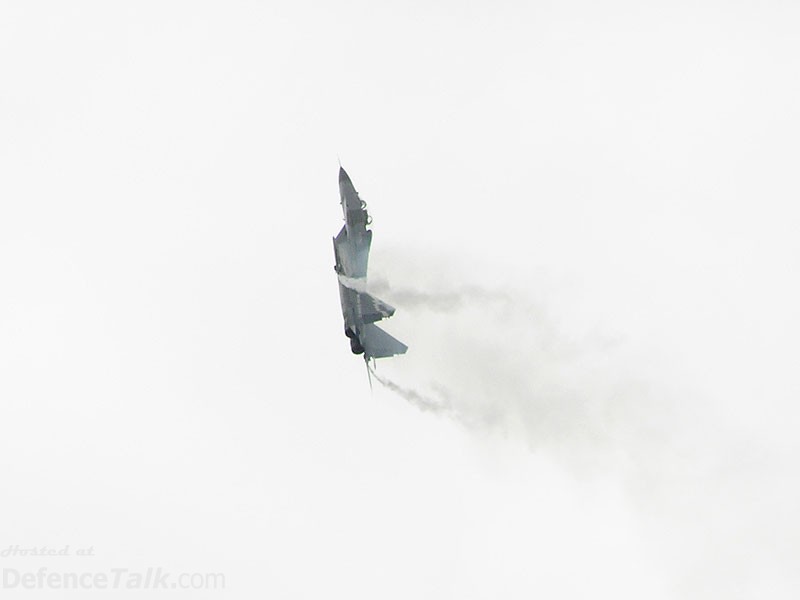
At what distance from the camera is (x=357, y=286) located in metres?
121

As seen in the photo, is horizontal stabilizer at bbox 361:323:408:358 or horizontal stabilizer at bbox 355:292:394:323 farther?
horizontal stabilizer at bbox 361:323:408:358

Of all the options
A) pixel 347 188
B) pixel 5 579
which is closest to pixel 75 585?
pixel 5 579

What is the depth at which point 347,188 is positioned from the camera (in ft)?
388

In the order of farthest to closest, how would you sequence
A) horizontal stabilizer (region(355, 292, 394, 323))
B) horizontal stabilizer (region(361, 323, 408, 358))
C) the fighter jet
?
horizontal stabilizer (region(361, 323, 408, 358)) → horizontal stabilizer (region(355, 292, 394, 323)) → the fighter jet

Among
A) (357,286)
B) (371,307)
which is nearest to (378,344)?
(371,307)

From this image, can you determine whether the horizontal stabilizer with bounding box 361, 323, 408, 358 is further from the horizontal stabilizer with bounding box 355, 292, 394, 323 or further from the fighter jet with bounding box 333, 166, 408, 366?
the horizontal stabilizer with bounding box 355, 292, 394, 323

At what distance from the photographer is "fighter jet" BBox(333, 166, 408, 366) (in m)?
118

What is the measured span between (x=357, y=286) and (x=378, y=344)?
5.93m

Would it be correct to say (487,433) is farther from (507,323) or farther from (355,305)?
(355,305)

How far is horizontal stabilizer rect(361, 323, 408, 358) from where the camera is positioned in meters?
123

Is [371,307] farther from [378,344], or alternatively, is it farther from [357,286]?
[378,344]

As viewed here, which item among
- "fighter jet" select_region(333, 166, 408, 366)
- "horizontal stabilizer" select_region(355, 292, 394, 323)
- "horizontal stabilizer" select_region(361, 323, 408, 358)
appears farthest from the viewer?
"horizontal stabilizer" select_region(361, 323, 408, 358)

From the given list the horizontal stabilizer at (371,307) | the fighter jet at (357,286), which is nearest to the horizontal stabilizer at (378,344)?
the fighter jet at (357,286)

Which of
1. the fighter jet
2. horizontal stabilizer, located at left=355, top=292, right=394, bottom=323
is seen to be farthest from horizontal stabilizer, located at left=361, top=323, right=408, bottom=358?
horizontal stabilizer, located at left=355, top=292, right=394, bottom=323
